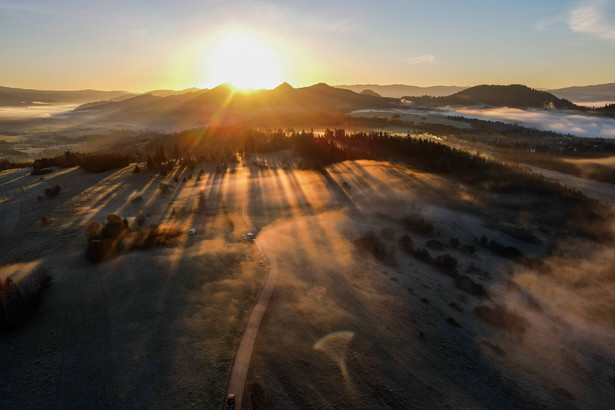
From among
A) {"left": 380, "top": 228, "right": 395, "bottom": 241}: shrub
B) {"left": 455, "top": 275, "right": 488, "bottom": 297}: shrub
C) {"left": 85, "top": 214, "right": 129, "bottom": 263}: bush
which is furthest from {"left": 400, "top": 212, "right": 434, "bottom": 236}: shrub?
{"left": 85, "top": 214, "right": 129, "bottom": 263}: bush

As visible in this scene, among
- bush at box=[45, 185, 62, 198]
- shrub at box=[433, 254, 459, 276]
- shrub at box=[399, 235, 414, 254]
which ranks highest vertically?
bush at box=[45, 185, 62, 198]

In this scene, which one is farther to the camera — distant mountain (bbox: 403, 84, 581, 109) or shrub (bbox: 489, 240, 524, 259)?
distant mountain (bbox: 403, 84, 581, 109)

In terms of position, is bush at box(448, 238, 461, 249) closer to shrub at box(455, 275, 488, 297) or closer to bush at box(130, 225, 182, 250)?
shrub at box(455, 275, 488, 297)

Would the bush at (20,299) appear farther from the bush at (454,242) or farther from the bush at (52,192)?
the bush at (454,242)

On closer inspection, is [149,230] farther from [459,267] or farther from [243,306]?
[459,267]

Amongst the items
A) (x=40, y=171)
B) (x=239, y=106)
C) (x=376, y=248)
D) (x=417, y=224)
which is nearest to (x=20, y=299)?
(x=376, y=248)

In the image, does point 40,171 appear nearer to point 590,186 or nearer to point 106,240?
point 106,240

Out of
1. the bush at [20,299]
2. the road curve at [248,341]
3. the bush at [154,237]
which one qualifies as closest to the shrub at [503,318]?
the road curve at [248,341]

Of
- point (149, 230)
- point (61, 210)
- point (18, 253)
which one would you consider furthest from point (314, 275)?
point (61, 210)
